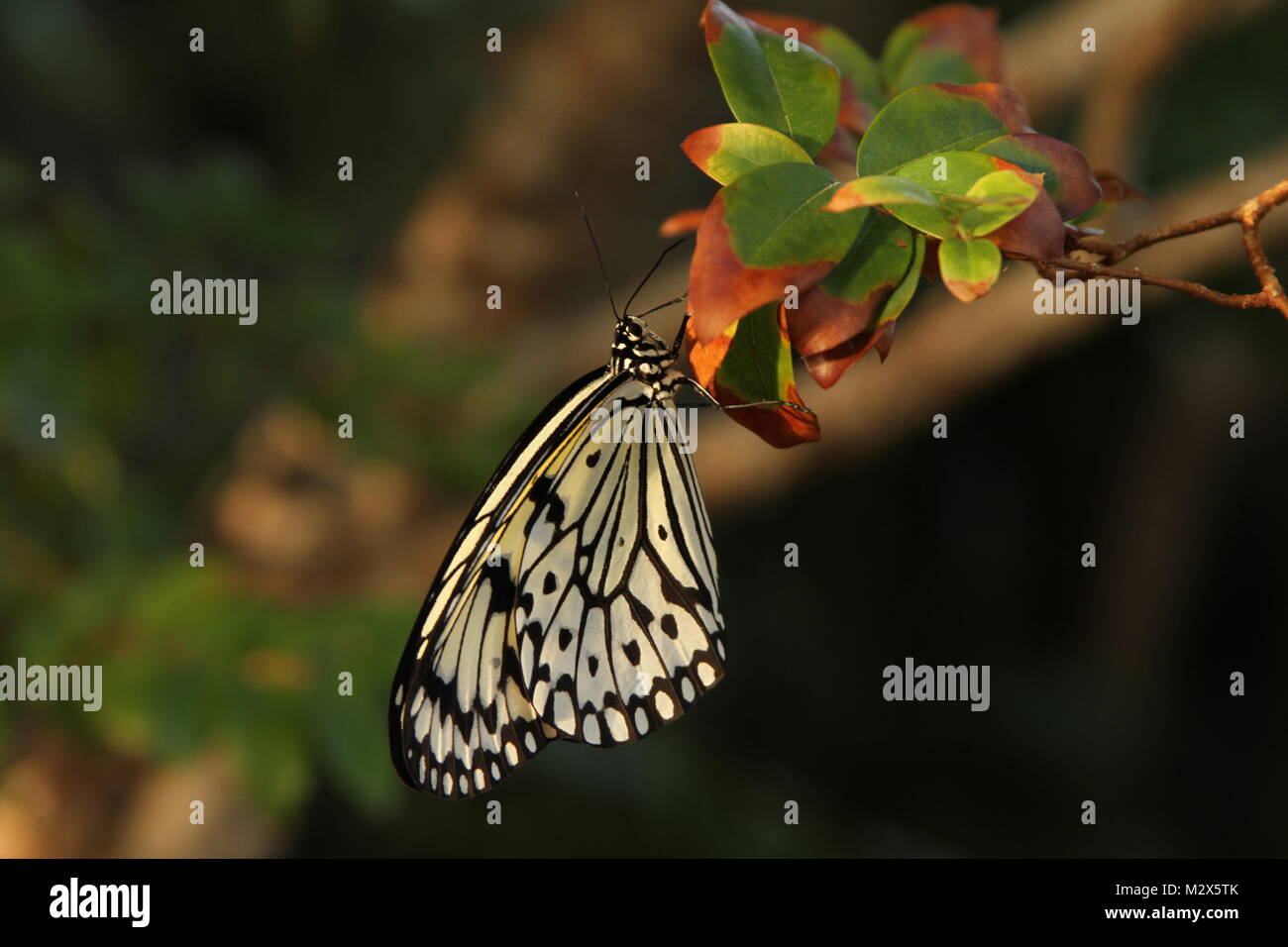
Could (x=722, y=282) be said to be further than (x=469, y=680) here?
No

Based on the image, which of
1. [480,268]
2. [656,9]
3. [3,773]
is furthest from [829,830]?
[656,9]

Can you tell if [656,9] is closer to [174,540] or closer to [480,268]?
[480,268]

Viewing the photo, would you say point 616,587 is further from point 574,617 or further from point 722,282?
point 722,282
